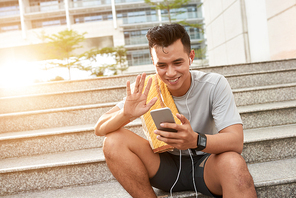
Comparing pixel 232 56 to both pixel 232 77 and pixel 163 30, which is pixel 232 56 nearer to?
pixel 232 77

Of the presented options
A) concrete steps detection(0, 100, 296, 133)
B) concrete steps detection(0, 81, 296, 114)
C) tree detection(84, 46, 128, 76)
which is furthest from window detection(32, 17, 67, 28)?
concrete steps detection(0, 100, 296, 133)

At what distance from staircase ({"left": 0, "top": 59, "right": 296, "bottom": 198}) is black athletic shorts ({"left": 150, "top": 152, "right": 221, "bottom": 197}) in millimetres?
59

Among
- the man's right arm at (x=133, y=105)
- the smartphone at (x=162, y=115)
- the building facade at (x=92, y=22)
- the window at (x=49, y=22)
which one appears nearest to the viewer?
the smartphone at (x=162, y=115)

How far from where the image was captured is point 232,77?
2787mm

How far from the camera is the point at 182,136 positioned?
39.5 inches

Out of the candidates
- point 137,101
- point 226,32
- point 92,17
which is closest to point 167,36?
point 137,101

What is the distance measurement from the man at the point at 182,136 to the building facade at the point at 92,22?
17545 millimetres

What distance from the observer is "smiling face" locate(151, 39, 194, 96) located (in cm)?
120

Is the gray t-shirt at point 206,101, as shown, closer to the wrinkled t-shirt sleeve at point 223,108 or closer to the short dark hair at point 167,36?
the wrinkled t-shirt sleeve at point 223,108

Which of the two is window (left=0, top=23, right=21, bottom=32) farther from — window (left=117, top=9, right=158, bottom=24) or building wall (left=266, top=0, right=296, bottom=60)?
building wall (left=266, top=0, right=296, bottom=60)

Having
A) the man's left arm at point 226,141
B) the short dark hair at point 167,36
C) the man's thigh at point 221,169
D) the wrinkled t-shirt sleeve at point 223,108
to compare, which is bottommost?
the man's thigh at point 221,169

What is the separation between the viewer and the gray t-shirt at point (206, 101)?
1.21m

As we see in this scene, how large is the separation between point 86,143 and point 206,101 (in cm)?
119

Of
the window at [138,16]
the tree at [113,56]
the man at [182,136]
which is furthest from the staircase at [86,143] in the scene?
the window at [138,16]
